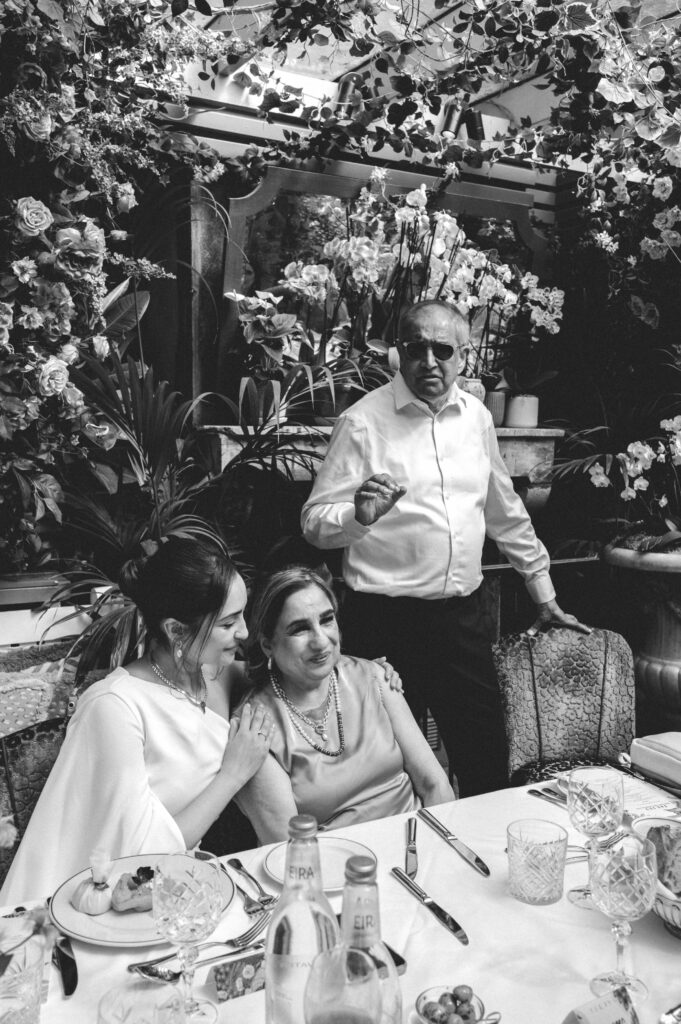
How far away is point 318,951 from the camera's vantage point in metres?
0.93

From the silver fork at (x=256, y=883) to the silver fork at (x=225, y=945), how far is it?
0.09 ft

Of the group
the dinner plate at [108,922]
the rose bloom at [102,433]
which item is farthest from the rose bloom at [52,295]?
the dinner plate at [108,922]

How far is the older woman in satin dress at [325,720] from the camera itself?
1869 millimetres

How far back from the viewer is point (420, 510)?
2.69m

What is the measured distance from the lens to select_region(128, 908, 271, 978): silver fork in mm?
1080

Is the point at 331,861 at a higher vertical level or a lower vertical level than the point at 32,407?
lower

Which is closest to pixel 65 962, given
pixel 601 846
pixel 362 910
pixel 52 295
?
pixel 362 910

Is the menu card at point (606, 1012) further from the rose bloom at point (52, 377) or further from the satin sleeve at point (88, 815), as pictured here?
the rose bloom at point (52, 377)

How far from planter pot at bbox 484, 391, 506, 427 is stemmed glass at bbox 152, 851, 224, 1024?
2.79 metres

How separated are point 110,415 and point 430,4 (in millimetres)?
2703

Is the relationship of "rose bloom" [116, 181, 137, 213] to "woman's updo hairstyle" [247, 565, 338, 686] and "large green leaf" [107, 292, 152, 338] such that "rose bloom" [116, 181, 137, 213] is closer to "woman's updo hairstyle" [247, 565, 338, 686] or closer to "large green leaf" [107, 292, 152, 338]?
"large green leaf" [107, 292, 152, 338]

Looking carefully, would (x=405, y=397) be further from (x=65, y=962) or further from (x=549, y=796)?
(x=65, y=962)

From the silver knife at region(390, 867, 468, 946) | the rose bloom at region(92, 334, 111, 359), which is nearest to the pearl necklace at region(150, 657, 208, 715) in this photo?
the silver knife at region(390, 867, 468, 946)

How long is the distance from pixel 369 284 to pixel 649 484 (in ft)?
5.06
